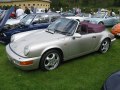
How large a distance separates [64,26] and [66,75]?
1.67 metres

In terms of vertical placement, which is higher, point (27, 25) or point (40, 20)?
point (40, 20)

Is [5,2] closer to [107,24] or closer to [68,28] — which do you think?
[107,24]

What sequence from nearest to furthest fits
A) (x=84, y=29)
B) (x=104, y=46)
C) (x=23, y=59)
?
(x=23, y=59), (x=84, y=29), (x=104, y=46)

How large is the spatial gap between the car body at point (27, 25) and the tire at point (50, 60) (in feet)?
11.5

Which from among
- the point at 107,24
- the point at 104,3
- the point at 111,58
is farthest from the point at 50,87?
the point at 104,3

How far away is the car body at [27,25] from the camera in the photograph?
29.2 ft

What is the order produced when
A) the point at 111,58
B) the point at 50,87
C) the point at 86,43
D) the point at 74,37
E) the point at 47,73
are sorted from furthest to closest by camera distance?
1. the point at 111,58
2. the point at 86,43
3. the point at 74,37
4. the point at 47,73
5. the point at 50,87

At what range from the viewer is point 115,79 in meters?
3.60

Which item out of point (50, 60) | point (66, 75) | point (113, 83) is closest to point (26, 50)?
point (50, 60)

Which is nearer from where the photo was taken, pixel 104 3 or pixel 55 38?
pixel 55 38

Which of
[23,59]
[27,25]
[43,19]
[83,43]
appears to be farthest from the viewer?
[43,19]

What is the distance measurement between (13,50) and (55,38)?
1.22m

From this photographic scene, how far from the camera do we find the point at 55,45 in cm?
583

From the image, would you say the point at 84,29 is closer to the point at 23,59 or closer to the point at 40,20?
the point at 23,59
